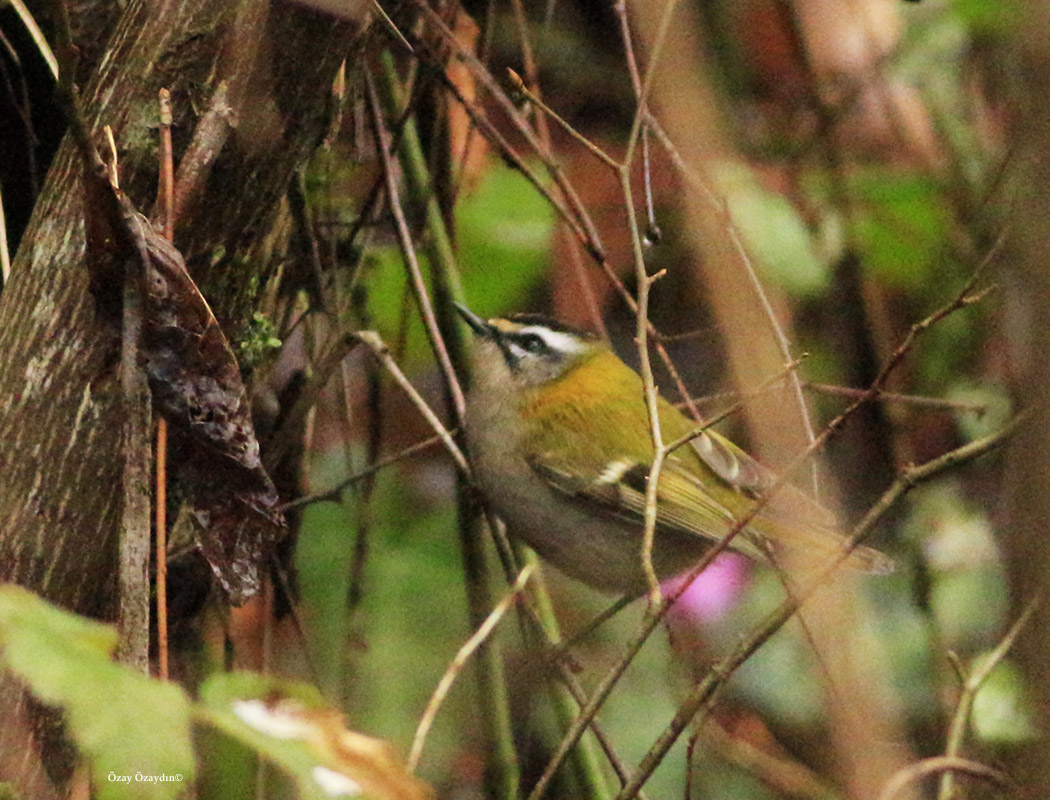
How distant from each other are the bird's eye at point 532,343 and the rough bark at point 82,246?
4.04ft

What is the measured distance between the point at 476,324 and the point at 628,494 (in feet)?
1.87

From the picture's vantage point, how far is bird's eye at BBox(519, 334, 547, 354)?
10.2 ft

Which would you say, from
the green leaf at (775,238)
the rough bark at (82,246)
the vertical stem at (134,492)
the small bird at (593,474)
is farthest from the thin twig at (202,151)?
the green leaf at (775,238)

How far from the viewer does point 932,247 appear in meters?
4.06

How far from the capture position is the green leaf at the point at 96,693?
0.96 meters

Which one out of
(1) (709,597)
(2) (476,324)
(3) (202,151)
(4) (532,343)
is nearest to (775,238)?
(4) (532,343)

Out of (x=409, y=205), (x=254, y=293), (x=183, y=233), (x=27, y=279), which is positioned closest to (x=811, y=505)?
(x=409, y=205)

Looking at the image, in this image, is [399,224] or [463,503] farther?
[463,503]

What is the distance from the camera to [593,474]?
300 cm

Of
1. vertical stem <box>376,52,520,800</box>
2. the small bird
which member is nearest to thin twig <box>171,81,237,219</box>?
vertical stem <box>376,52,520,800</box>

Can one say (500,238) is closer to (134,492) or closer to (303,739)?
(134,492)

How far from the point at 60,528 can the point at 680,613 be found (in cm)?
237

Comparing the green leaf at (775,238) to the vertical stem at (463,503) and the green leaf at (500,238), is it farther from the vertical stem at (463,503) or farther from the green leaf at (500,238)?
the vertical stem at (463,503)

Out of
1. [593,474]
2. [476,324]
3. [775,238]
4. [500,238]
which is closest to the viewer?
[476,324]
